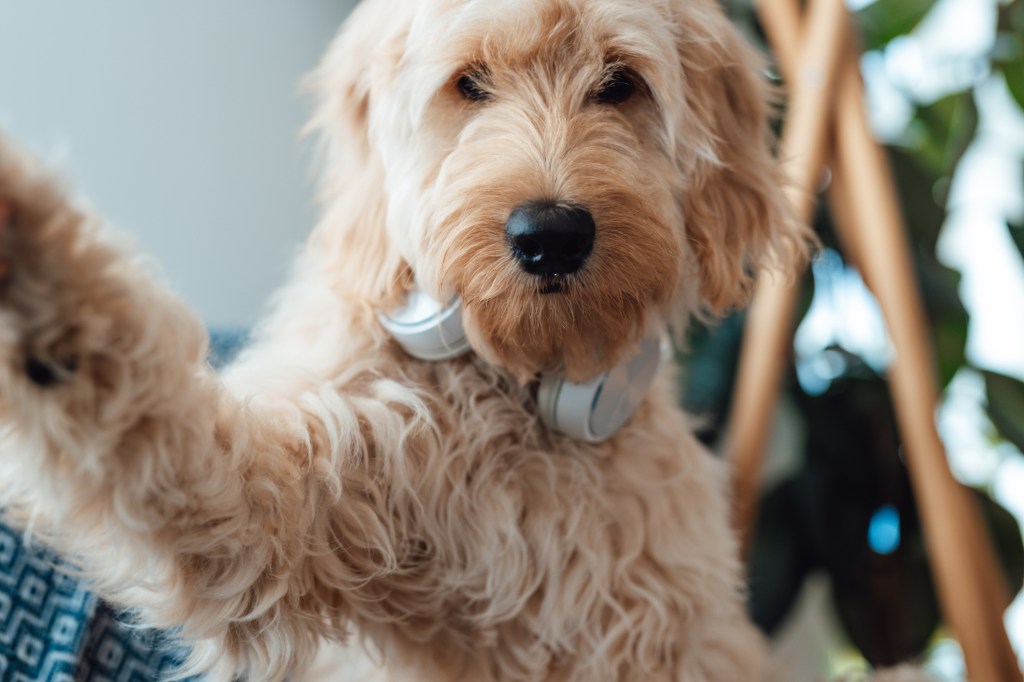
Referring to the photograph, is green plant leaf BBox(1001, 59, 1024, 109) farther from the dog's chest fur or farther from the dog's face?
the dog's chest fur

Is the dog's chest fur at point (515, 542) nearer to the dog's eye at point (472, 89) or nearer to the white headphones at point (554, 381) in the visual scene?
the white headphones at point (554, 381)

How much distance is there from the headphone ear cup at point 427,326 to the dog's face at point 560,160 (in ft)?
0.09

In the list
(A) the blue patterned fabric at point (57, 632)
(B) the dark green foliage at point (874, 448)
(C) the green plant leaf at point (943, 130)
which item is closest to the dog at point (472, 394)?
(A) the blue patterned fabric at point (57, 632)

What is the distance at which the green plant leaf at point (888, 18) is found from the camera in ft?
4.75

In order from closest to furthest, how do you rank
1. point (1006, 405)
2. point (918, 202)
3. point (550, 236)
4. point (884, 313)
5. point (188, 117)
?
1. point (550, 236)
2. point (188, 117)
3. point (884, 313)
4. point (1006, 405)
5. point (918, 202)

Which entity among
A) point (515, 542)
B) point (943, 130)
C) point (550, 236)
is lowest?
point (515, 542)

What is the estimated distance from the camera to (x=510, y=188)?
0.70 metres

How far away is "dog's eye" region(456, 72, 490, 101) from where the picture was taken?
30.7 inches

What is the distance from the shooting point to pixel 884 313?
1.26m

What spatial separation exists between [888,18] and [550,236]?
1083 millimetres

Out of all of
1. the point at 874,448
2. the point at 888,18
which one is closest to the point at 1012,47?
the point at 888,18

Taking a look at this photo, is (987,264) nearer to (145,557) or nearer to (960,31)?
(960,31)

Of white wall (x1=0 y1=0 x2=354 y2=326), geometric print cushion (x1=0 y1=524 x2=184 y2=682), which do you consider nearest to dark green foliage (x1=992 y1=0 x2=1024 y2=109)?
white wall (x1=0 y1=0 x2=354 y2=326)

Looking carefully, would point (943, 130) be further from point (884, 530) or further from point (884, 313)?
point (884, 530)
